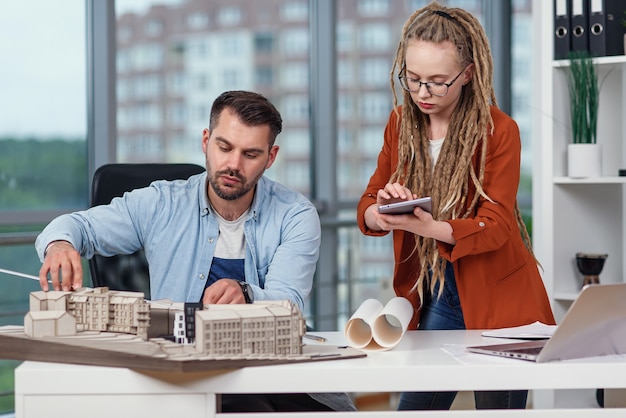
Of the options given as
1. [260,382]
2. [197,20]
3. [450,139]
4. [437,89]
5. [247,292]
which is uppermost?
[197,20]

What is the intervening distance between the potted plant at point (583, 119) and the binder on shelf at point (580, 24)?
0.04 metres

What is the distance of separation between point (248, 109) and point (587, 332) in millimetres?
909

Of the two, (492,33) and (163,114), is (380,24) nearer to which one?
(492,33)

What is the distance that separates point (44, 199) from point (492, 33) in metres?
2.68

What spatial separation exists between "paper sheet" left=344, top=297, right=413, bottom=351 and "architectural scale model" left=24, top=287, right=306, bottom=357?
0.51 ft

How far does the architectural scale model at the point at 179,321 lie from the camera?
57.7 inches

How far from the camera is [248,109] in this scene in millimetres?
2055

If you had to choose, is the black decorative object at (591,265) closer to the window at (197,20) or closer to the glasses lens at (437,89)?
the glasses lens at (437,89)

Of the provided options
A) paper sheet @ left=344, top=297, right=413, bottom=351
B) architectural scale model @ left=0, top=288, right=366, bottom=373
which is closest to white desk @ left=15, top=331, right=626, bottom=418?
architectural scale model @ left=0, top=288, right=366, bottom=373

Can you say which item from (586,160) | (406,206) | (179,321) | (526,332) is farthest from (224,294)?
(586,160)

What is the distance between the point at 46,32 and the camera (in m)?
3.47

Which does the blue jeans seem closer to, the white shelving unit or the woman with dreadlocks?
the woman with dreadlocks

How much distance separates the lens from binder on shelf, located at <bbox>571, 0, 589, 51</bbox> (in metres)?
3.08

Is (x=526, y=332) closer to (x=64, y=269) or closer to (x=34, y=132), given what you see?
(x=64, y=269)
